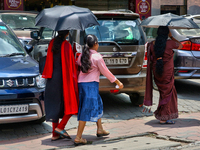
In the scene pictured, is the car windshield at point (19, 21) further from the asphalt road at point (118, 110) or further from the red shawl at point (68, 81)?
the red shawl at point (68, 81)

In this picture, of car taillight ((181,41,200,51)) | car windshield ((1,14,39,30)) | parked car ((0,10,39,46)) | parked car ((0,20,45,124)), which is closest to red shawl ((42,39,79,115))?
parked car ((0,20,45,124))

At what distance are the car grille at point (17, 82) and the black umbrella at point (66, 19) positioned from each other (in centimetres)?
94

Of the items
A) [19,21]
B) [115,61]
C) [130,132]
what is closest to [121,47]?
[115,61]

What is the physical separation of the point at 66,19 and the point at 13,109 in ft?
5.04

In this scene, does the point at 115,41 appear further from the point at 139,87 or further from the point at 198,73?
the point at 198,73

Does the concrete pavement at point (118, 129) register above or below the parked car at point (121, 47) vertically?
below

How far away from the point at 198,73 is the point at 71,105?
4.10 meters

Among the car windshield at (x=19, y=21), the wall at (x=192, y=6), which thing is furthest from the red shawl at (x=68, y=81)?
the wall at (x=192, y=6)

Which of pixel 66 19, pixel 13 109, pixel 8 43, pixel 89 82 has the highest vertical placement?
pixel 66 19

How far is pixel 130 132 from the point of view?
18.0ft

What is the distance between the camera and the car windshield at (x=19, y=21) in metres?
10.4

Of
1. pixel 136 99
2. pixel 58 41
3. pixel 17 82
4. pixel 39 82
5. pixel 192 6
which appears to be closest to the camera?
pixel 58 41

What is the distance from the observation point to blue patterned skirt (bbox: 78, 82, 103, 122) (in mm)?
4801

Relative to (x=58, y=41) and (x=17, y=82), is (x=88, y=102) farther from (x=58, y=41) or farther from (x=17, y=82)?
(x=17, y=82)
